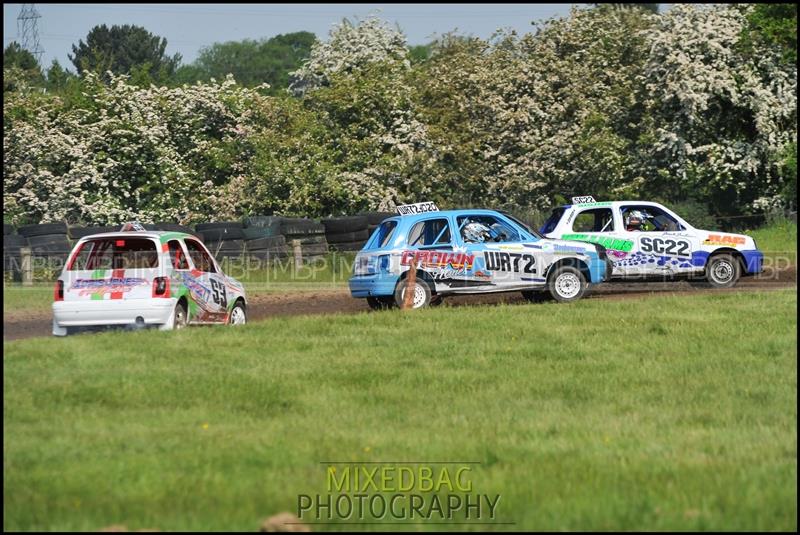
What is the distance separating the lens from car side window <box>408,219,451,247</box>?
66.0 ft

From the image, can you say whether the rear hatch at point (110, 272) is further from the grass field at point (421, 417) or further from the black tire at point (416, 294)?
the black tire at point (416, 294)

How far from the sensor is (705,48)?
36812mm

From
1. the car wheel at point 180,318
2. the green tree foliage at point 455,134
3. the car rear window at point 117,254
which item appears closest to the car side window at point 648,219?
the car wheel at point 180,318

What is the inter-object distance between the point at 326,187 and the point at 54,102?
11173 millimetres

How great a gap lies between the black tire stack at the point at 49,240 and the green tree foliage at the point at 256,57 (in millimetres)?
103805

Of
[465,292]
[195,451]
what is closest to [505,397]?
[195,451]

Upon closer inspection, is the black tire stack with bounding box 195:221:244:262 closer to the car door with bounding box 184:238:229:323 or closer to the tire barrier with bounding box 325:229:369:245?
the tire barrier with bounding box 325:229:369:245

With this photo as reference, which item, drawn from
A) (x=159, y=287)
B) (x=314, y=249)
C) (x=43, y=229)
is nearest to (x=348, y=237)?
(x=314, y=249)

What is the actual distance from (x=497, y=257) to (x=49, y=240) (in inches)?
504

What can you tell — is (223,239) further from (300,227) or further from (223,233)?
(300,227)

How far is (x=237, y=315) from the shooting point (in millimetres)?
18469

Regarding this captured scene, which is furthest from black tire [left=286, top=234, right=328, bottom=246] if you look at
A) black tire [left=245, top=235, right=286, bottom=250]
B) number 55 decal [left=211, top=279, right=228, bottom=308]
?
number 55 decal [left=211, top=279, right=228, bottom=308]

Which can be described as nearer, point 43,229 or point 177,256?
point 177,256

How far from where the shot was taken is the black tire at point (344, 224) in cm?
3138
